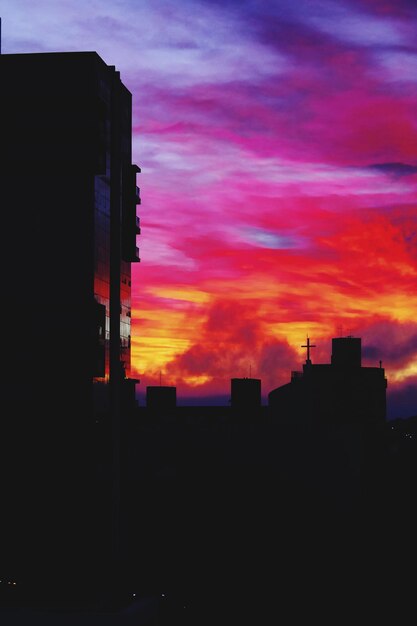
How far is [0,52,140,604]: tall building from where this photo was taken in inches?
3676

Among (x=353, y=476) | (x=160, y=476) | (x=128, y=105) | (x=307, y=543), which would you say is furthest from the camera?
A: (x=128, y=105)

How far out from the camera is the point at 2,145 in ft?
318

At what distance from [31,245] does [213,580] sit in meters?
47.8

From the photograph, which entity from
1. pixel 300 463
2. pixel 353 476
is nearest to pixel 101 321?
pixel 300 463

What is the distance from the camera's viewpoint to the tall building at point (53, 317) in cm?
9338

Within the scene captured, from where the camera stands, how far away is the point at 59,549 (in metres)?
92.1

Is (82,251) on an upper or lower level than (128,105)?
lower

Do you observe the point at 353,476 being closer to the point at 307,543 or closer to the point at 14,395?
the point at 307,543

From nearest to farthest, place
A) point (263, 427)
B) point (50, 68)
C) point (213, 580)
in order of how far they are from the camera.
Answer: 1. point (213, 580)
2. point (263, 427)
3. point (50, 68)

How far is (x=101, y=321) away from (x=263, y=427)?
23.0m

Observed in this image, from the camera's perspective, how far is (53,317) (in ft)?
309

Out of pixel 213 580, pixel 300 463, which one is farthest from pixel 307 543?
pixel 213 580

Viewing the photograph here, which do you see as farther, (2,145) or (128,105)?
(128,105)

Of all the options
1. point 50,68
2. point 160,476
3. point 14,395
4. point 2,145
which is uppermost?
point 50,68
